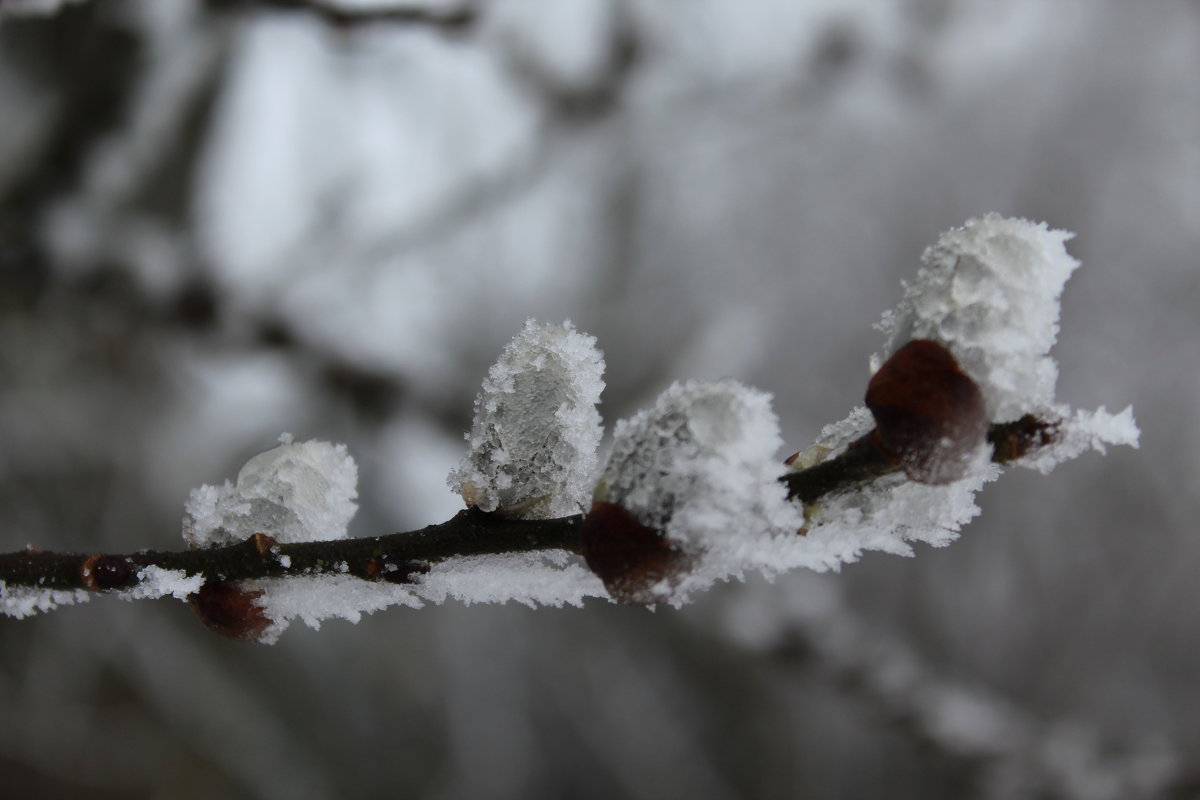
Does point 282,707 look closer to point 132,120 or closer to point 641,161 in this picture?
point 132,120

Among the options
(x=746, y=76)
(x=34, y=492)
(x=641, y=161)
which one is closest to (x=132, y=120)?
(x=34, y=492)

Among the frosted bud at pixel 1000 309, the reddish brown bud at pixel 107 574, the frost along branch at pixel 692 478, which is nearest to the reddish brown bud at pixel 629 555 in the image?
the frost along branch at pixel 692 478

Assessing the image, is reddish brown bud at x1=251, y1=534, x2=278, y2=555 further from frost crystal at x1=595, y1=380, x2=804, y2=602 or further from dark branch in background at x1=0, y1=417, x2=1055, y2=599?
frost crystal at x1=595, y1=380, x2=804, y2=602

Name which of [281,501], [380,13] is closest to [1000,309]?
[281,501]

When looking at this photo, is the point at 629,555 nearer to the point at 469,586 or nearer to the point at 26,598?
the point at 469,586

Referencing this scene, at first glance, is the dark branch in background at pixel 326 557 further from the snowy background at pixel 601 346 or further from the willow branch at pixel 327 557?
the snowy background at pixel 601 346

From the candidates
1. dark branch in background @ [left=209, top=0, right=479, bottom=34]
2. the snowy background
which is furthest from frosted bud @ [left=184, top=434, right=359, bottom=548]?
the snowy background
